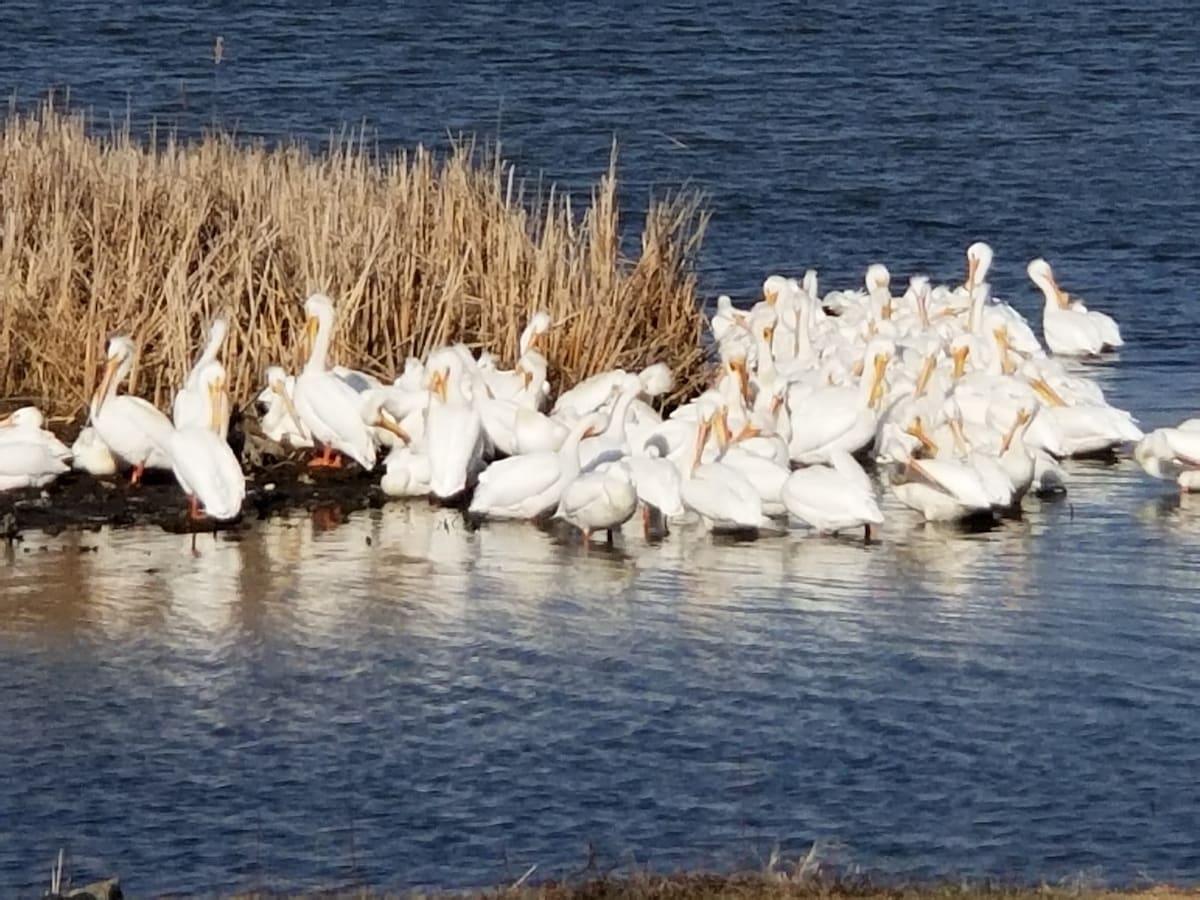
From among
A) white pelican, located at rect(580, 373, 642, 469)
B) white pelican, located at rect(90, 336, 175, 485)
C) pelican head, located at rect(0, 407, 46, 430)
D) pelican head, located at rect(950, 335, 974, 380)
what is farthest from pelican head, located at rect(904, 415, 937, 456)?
pelican head, located at rect(0, 407, 46, 430)

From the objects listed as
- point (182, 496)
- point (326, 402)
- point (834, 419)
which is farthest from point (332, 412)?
point (834, 419)

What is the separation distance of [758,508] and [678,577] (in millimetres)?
748

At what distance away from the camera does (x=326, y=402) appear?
11.9 metres

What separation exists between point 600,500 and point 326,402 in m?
1.52

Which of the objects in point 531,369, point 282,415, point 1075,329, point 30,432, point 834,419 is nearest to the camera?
point 30,432

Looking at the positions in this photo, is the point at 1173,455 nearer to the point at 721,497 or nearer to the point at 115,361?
the point at 721,497

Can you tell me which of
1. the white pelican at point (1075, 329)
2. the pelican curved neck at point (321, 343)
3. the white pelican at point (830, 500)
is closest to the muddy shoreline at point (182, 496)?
the pelican curved neck at point (321, 343)

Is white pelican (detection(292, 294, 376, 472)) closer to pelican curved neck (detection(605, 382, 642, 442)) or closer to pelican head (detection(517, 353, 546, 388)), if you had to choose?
Result: pelican head (detection(517, 353, 546, 388))

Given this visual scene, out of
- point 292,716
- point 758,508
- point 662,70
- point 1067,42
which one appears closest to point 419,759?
point 292,716

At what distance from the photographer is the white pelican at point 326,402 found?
1191cm

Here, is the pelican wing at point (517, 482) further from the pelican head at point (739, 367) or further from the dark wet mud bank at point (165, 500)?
the pelican head at point (739, 367)

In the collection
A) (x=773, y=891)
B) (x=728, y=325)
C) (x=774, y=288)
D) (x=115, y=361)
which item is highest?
(x=774, y=288)

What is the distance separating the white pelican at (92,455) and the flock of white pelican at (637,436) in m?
0.01

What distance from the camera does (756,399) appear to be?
1312 centimetres
